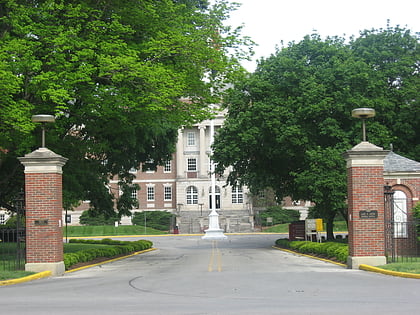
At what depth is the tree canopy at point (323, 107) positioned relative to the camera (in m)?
31.0

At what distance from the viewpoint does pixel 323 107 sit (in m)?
31.1

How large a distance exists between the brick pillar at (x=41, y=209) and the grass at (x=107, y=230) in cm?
4675

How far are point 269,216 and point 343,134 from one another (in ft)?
129

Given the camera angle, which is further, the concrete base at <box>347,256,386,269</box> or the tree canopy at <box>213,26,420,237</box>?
the tree canopy at <box>213,26,420,237</box>

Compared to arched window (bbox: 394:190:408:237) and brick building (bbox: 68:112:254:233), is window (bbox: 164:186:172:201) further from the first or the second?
arched window (bbox: 394:190:408:237)

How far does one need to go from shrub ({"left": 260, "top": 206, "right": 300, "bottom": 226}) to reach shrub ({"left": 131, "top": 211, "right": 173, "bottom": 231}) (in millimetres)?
10754

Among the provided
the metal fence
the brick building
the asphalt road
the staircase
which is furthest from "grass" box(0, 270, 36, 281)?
the brick building

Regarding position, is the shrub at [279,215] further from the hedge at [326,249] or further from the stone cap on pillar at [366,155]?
the stone cap on pillar at [366,155]

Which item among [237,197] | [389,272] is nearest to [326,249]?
[389,272]

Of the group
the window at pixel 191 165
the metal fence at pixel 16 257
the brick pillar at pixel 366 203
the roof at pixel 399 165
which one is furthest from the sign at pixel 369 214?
the window at pixel 191 165

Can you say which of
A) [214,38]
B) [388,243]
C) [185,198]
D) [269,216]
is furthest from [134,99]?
[185,198]

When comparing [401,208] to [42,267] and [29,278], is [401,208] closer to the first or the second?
[42,267]

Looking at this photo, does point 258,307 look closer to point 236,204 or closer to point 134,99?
point 134,99

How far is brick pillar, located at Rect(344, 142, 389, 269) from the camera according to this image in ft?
59.8
